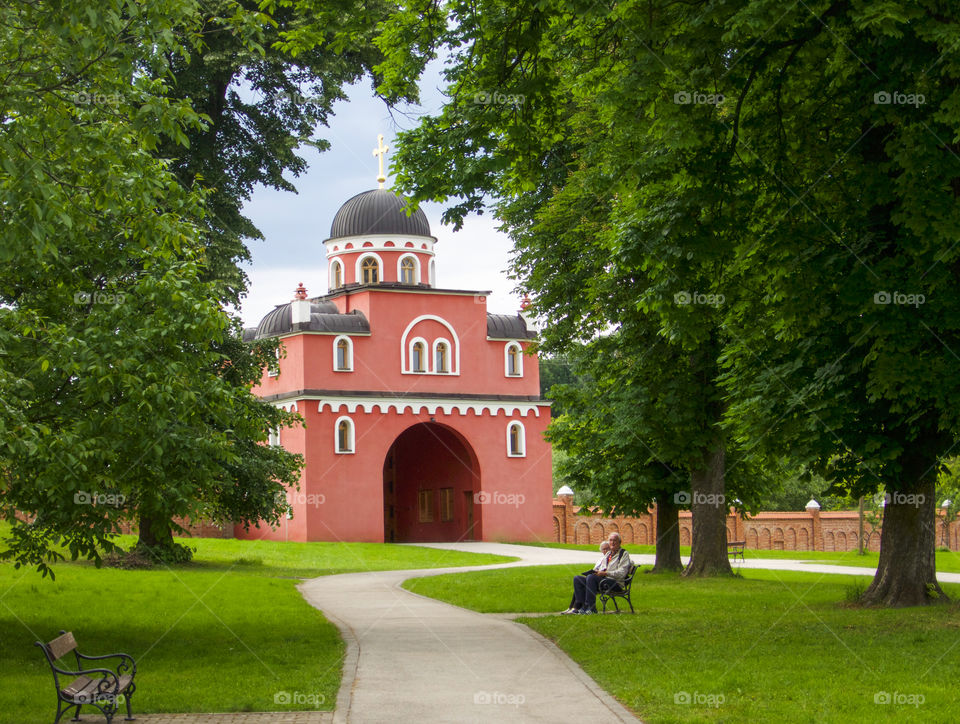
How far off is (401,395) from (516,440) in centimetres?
565

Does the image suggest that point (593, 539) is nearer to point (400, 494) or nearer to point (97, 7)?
point (400, 494)

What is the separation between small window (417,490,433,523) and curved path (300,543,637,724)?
31770 millimetres

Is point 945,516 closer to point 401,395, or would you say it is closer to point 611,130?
point 401,395

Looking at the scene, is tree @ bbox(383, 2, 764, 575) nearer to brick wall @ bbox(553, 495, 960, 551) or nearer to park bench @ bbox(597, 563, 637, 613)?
park bench @ bbox(597, 563, 637, 613)

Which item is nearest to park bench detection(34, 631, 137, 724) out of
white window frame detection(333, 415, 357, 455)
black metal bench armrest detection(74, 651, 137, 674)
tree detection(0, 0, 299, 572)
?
black metal bench armrest detection(74, 651, 137, 674)

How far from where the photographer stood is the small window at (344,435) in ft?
148

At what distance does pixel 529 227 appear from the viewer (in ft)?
82.6

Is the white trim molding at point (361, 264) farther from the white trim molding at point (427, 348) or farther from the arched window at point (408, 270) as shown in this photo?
the white trim molding at point (427, 348)

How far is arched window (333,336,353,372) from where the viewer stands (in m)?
45.8

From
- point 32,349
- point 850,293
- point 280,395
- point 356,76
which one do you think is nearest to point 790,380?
point 850,293

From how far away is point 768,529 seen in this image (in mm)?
51594

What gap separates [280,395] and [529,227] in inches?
898

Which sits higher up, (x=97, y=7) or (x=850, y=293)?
(x=97, y=7)

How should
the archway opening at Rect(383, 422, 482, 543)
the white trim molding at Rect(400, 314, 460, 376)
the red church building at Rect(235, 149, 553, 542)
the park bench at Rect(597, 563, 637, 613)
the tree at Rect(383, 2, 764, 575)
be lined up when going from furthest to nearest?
the archway opening at Rect(383, 422, 482, 543) → the white trim molding at Rect(400, 314, 460, 376) → the red church building at Rect(235, 149, 553, 542) → the park bench at Rect(597, 563, 637, 613) → the tree at Rect(383, 2, 764, 575)
